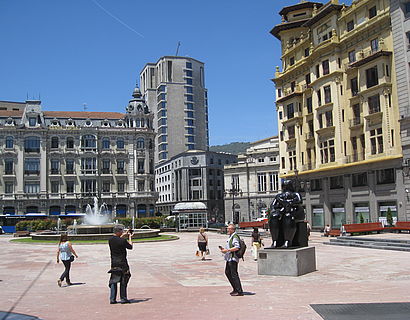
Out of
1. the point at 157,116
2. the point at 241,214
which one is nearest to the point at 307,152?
the point at 241,214

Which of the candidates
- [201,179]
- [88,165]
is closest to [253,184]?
[201,179]

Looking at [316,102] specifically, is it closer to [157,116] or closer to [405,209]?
[405,209]

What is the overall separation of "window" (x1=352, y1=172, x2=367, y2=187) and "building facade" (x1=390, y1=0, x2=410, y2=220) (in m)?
5.12

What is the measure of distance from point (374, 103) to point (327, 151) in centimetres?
767

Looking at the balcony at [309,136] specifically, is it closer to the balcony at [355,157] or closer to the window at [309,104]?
the window at [309,104]

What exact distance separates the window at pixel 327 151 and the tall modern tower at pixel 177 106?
76.3 m

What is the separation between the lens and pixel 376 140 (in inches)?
1519

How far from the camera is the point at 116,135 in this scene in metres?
81.8

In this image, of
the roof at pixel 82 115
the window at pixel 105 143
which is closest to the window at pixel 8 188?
the roof at pixel 82 115

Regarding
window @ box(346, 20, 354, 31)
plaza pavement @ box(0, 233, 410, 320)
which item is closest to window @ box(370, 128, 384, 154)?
window @ box(346, 20, 354, 31)

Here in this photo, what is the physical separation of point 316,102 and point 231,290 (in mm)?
36950

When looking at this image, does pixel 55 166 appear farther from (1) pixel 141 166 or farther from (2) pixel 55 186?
(1) pixel 141 166

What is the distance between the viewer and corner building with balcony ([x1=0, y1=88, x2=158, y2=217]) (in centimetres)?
7681

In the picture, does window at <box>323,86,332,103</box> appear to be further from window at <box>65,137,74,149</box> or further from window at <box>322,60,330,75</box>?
window at <box>65,137,74,149</box>
